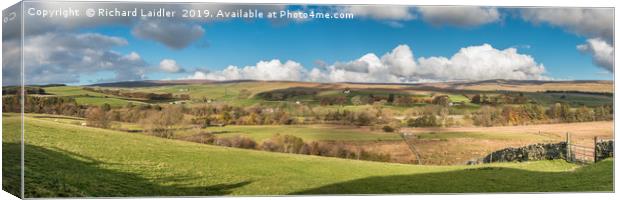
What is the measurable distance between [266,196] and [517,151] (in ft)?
18.8

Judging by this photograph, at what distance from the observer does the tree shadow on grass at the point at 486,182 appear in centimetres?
1800

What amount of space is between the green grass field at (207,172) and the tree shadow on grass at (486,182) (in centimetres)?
2

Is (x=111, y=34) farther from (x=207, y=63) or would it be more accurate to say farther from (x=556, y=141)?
(x=556, y=141)

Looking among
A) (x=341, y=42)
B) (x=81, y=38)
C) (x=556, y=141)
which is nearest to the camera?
(x=81, y=38)

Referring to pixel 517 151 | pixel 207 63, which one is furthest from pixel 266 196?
pixel 517 151

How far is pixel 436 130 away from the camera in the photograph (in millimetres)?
18875

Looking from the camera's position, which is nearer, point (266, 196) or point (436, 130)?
point (266, 196)

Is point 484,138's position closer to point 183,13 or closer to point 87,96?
point 183,13

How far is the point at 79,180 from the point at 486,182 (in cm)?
838

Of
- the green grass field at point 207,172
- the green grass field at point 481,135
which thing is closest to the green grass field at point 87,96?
the green grass field at point 207,172

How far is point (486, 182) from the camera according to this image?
18641 millimetres

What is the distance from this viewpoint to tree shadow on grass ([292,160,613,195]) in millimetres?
18000

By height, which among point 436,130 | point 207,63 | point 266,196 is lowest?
point 266,196

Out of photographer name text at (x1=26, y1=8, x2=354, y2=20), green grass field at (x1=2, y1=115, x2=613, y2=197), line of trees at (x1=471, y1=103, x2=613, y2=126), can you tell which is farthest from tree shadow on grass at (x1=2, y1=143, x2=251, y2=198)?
line of trees at (x1=471, y1=103, x2=613, y2=126)
